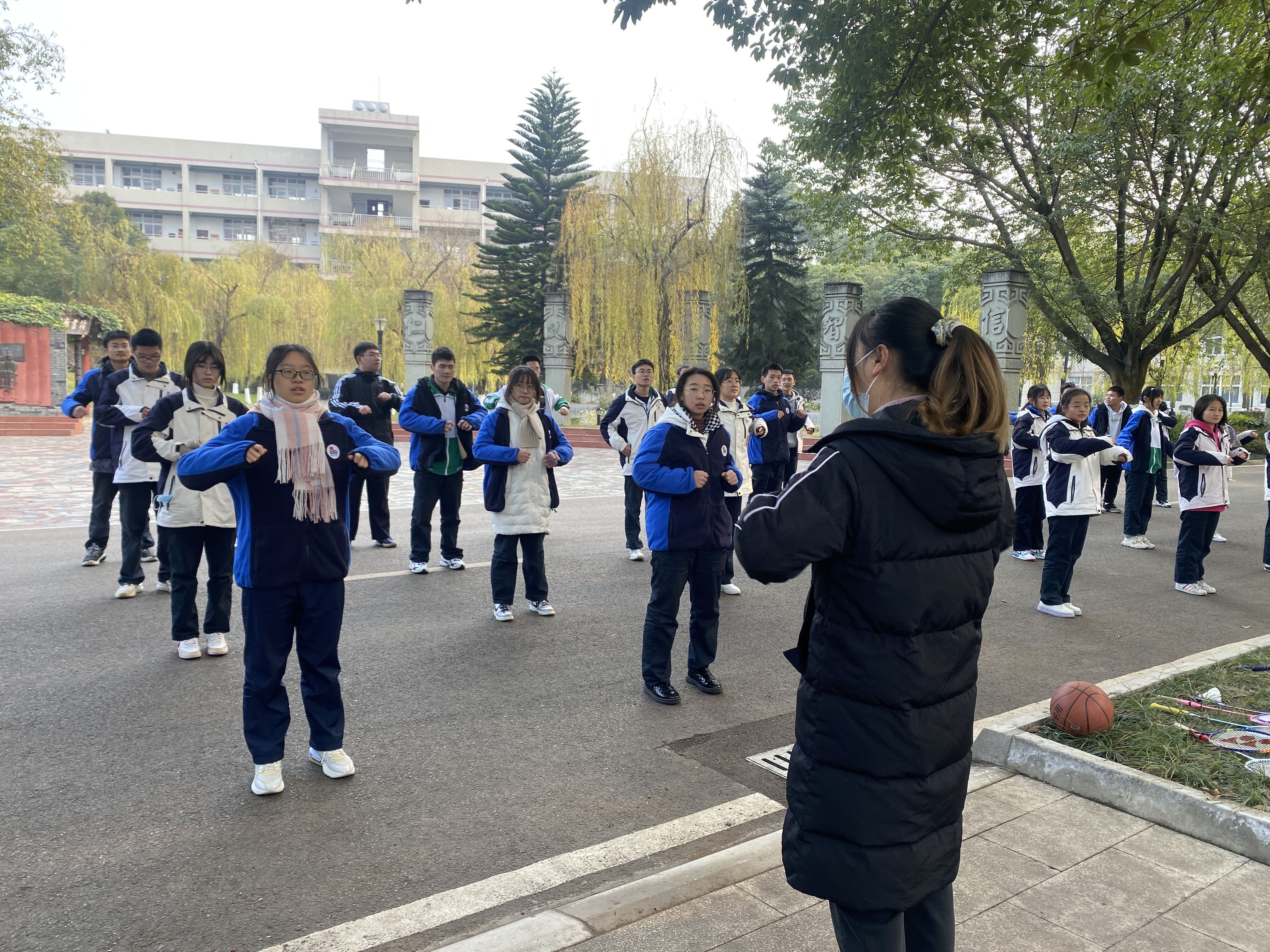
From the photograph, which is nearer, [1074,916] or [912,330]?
[912,330]

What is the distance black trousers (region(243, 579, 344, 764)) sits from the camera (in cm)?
393

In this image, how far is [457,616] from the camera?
7094 mm

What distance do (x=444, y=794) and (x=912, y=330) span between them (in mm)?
2990

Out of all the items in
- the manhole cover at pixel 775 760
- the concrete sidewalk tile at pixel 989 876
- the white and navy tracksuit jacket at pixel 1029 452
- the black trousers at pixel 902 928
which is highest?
the white and navy tracksuit jacket at pixel 1029 452

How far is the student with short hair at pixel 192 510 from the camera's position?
5863 mm

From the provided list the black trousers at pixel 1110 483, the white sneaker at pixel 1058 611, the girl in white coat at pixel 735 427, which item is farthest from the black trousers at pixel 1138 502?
the girl in white coat at pixel 735 427

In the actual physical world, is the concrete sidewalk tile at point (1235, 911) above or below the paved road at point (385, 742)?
above

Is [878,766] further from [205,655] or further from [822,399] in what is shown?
[822,399]

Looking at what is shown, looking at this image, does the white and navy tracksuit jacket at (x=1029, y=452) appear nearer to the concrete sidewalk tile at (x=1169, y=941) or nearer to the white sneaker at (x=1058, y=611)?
the white sneaker at (x=1058, y=611)

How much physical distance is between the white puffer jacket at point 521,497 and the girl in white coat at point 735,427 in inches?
69.1

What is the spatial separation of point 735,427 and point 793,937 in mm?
6136

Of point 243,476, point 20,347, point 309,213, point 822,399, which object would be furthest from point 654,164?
point 309,213

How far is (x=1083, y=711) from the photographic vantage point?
4371mm

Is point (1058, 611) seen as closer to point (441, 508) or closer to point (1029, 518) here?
point (1029, 518)
